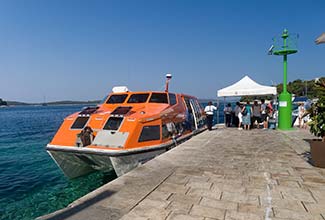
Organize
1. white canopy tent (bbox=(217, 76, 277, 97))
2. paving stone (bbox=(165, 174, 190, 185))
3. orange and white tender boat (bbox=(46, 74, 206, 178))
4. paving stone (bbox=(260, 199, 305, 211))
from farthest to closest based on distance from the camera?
1. white canopy tent (bbox=(217, 76, 277, 97))
2. orange and white tender boat (bbox=(46, 74, 206, 178))
3. paving stone (bbox=(165, 174, 190, 185))
4. paving stone (bbox=(260, 199, 305, 211))

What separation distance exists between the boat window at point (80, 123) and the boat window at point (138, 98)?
191cm

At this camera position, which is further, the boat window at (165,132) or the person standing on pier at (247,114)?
the person standing on pier at (247,114)

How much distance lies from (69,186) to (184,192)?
4.65 metres

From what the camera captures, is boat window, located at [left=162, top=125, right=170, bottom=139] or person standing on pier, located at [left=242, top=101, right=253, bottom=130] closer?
boat window, located at [left=162, top=125, right=170, bottom=139]

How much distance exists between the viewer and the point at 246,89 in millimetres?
12953

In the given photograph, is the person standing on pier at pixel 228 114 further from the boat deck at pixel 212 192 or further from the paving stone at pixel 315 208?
the paving stone at pixel 315 208

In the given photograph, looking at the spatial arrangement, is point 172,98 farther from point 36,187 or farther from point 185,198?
point 185,198

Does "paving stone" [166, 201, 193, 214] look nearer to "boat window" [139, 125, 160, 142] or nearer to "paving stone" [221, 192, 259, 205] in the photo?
"paving stone" [221, 192, 259, 205]

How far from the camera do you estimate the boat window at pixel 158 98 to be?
328 inches

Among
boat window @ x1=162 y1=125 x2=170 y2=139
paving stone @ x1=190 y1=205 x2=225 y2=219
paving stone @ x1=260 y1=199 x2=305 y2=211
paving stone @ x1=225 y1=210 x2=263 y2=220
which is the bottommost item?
paving stone @ x1=260 y1=199 x2=305 y2=211

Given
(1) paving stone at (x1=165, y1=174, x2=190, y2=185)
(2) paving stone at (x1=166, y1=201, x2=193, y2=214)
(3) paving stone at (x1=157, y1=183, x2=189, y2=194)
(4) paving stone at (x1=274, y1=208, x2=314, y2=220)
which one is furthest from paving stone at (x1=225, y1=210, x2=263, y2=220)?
(1) paving stone at (x1=165, y1=174, x2=190, y2=185)

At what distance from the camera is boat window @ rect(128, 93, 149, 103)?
8420mm

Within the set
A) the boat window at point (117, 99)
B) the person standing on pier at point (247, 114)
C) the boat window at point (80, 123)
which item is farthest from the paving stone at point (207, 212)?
the person standing on pier at point (247, 114)

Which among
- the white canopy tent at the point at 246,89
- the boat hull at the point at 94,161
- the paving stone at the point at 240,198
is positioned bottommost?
the boat hull at the point at 94,161
